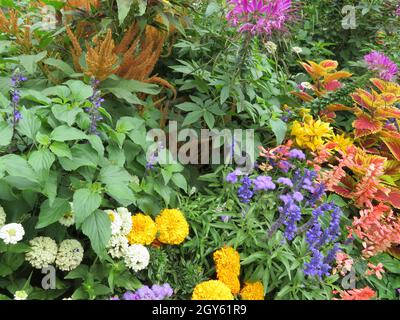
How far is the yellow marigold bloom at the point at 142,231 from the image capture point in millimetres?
1604

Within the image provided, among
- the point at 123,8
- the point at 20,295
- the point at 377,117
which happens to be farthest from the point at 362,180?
the point at 20,295

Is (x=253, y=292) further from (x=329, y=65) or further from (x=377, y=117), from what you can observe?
(x=329, y=65)

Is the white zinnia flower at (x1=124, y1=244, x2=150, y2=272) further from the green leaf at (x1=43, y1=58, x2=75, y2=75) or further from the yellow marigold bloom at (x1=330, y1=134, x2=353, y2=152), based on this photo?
the yellow marigold bloom at (x1=330, y1=134, x2=353, y2=152)

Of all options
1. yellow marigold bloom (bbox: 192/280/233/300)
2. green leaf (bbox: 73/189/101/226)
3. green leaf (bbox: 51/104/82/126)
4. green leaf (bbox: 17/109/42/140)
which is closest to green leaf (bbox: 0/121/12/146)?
green leaf (bbox: 17/109/42/140)

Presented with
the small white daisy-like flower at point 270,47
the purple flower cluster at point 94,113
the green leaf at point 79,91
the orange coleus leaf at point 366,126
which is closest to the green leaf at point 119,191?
the purple flower cluster at point 94,113

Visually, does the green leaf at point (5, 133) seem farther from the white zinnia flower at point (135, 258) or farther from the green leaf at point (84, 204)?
the white zinnia flower at point (135, 258)

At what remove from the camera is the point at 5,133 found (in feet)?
4.57

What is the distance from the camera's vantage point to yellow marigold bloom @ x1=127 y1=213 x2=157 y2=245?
1.60 metres

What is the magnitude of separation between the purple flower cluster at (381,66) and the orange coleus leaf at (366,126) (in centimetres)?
27

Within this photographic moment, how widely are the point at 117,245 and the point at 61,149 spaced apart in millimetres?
387

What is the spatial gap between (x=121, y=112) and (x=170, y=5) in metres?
0.49

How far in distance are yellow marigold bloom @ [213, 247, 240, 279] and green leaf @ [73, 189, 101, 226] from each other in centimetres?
55
